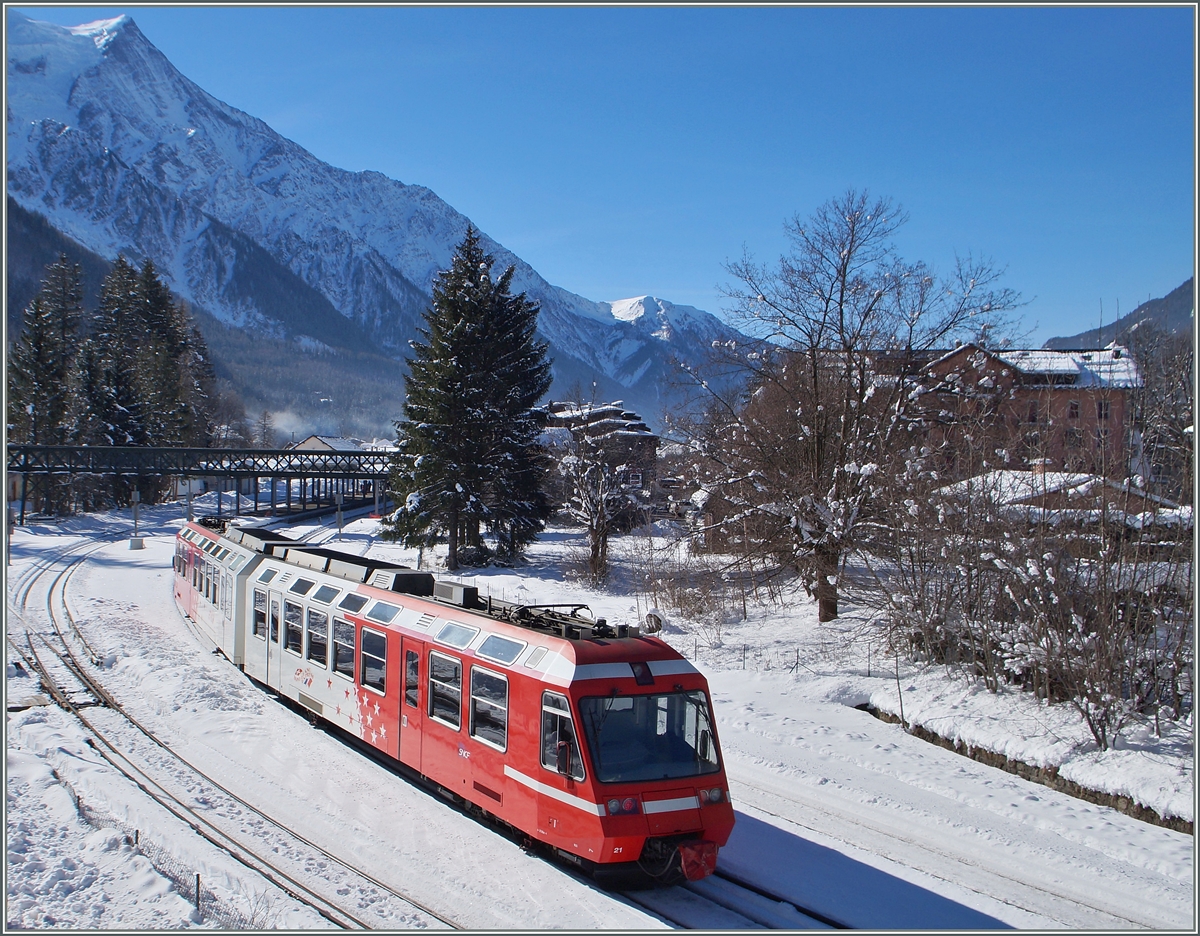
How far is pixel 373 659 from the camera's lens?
1286 cm

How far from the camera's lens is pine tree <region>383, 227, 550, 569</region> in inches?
1564

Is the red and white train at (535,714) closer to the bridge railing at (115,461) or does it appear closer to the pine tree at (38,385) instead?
the bridge railing at (115,461)

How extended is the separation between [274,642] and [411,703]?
573cm

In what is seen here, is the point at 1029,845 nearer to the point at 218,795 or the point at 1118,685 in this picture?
the point at 1118,685

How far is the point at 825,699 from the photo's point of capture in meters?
17.7

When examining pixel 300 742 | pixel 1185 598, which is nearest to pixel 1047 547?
pixel 1185 598

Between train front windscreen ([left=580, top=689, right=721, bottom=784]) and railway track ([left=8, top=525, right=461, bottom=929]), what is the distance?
7.52ft

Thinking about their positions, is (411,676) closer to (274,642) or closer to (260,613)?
(274,642)

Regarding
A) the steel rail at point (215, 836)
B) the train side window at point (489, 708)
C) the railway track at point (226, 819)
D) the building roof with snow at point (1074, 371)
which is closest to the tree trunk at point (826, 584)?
the building roof with snow at point (1074, 371)

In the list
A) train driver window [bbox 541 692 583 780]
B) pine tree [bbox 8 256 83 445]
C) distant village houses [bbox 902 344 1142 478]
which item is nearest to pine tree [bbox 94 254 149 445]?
pine tree [bbox 8 256 83 445]

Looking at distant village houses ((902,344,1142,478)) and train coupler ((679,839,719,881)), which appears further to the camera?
distant village houses ((902,344,1142,478))

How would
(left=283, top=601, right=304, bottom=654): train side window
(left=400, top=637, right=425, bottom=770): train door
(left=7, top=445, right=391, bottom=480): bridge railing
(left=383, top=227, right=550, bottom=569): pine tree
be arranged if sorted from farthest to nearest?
(left=7, top=445, right=391, bottom=480): bridge railing, (left=383, top=227, right=550, bottom=569): pine tree, (left=283, top=601, right=304, bottom=654): train side window, (left=400, top=637, right=425, bottom=770): train door

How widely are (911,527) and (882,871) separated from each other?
1033cm

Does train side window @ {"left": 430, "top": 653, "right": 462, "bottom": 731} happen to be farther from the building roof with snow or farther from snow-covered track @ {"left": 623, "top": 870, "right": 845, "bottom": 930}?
the building roof with snow
